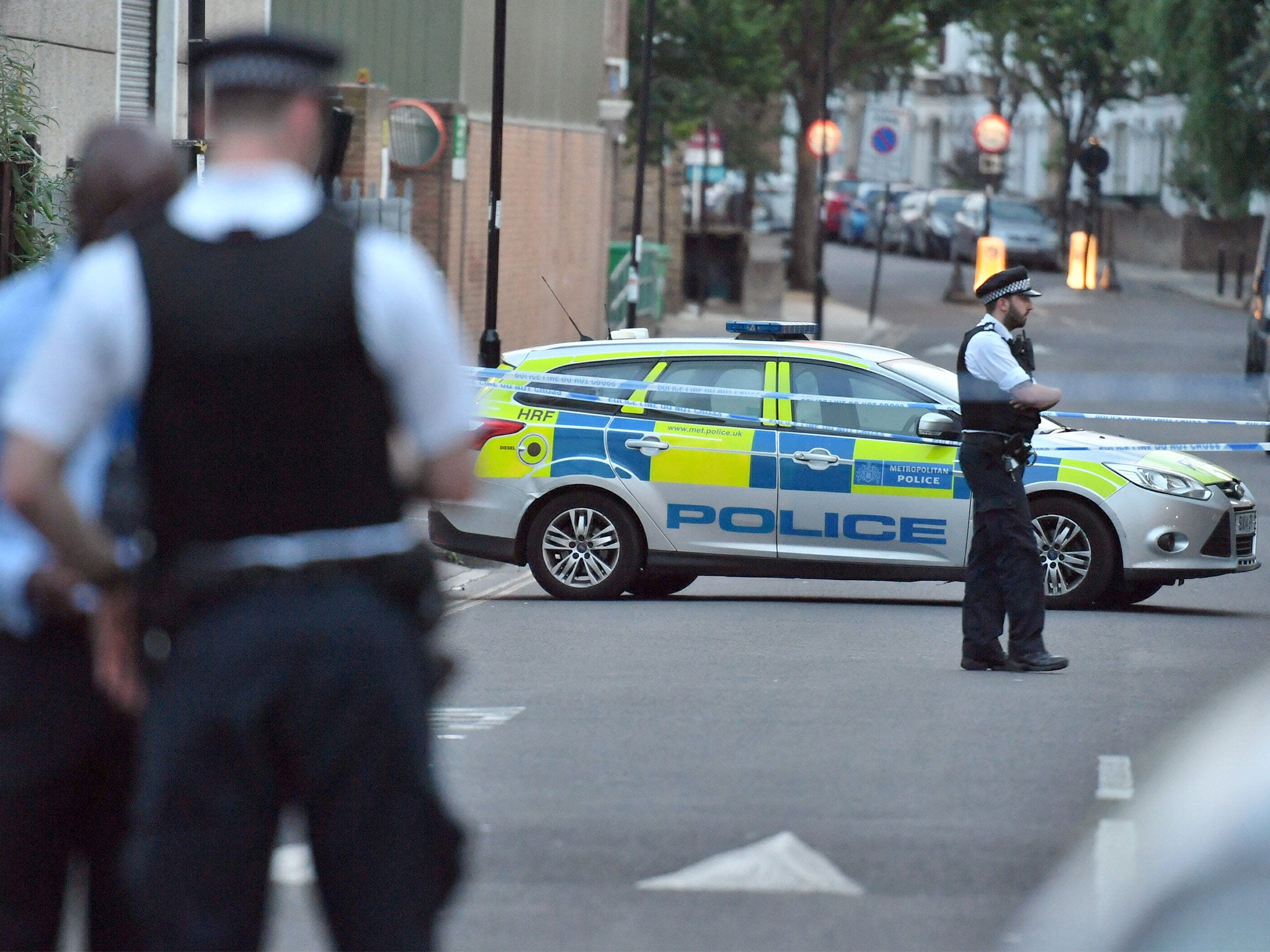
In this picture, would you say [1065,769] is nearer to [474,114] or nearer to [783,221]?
[474,114]

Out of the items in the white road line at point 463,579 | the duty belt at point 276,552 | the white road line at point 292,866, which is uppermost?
the duty belt at point 276,552

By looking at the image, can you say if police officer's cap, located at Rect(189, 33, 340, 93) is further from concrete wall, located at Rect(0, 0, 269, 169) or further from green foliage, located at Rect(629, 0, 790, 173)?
green foliage, located at Rect(629, 0, 790, 173)

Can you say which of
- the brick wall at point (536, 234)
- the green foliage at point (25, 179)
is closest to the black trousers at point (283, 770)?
the green foliage at point (25, 179)

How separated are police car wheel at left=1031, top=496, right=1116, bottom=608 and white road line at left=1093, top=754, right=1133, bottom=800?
446 cm

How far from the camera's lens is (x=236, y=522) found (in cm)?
342

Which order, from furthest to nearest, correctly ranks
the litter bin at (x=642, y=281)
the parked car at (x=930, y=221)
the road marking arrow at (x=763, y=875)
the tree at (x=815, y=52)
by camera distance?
the parked car at (x=930, y=221) < the tree at (x=815, y=52) < the litter bin at (x=642, y=281) < the road marking arrow at (x=763, y=875)

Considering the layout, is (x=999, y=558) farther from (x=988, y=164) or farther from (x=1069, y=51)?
(x=1069, y=51)

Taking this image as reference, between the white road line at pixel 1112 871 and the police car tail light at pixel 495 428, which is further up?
the white road line at pixel 1112 871

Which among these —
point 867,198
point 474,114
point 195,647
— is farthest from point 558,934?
point 867,198

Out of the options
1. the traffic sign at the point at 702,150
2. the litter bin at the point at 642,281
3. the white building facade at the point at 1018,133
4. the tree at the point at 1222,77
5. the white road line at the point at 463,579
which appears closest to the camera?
the white road line at the point at 463,579

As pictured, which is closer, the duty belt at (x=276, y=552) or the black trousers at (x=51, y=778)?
the duty belt at (x=276, y=552)

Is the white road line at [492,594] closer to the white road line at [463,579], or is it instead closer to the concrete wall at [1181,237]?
the white road line at [463,579]

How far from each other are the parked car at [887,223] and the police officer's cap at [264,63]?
5809cm

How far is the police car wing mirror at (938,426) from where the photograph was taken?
12.0 m
